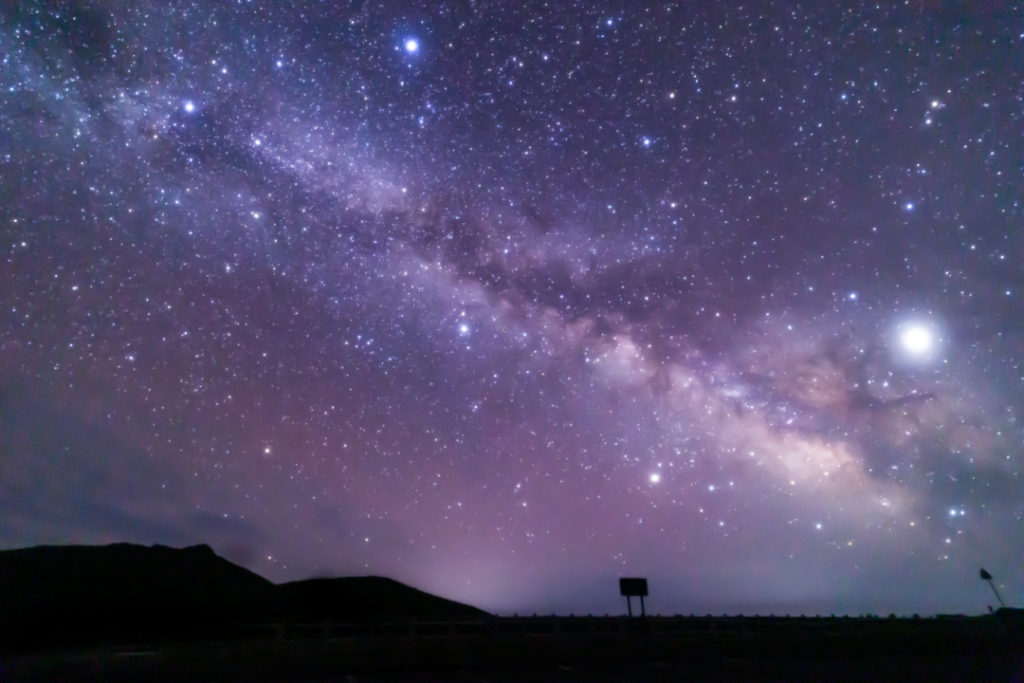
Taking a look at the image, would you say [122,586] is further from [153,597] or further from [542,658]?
[542,658]

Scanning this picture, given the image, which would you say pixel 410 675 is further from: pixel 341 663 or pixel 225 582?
pixel 225 582

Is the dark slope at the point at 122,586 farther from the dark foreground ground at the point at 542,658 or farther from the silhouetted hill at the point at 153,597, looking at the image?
the dark foreground ground at the point at 542,658

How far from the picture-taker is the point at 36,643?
4953cm

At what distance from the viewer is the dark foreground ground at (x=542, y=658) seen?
16922 mm

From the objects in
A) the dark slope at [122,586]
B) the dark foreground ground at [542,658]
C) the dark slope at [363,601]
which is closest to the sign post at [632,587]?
the dark foreground ground at [542,658]

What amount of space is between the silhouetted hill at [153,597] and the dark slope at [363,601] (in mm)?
161

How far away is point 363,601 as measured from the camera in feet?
310

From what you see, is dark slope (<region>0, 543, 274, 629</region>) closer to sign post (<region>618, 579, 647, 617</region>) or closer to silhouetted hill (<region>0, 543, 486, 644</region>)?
silhouetted hill (<region>0, 543, 486, 644</region>)

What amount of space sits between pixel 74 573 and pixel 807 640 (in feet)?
266

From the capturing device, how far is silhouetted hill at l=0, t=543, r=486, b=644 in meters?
59.8

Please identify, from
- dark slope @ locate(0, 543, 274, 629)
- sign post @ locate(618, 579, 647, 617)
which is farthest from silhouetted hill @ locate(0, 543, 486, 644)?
sign post @ locate(618, 579, 647, 617)

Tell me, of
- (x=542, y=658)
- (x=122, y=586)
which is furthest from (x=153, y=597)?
(x=542, y=658)

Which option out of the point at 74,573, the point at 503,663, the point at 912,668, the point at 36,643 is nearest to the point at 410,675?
the point at 503,663

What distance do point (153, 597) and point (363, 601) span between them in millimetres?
31501
